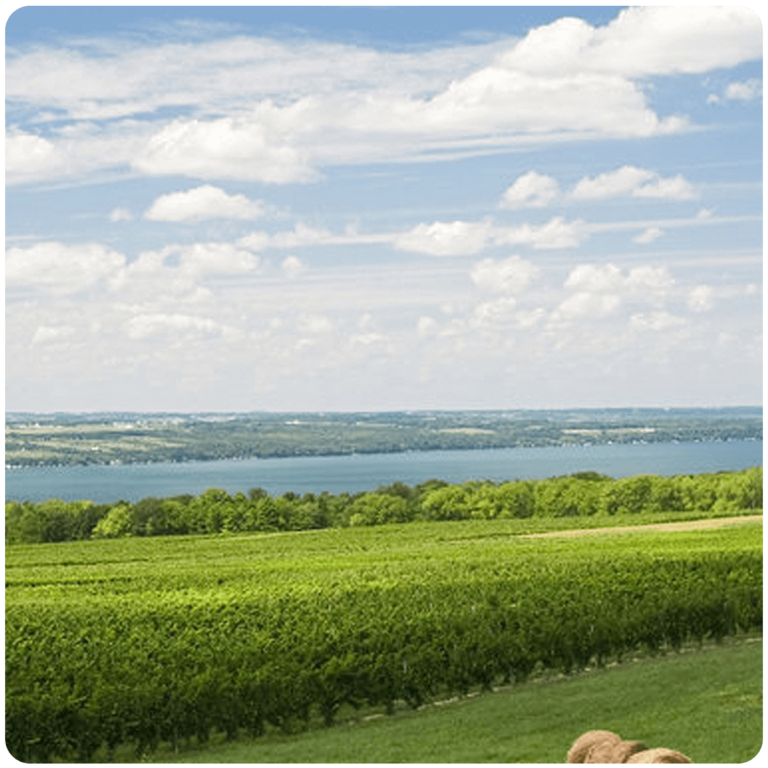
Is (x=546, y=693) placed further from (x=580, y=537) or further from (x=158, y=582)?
(x=580, y=537)

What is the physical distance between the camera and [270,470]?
22109 mm

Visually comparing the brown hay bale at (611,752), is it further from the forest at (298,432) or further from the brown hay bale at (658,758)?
the forest at (298,432)

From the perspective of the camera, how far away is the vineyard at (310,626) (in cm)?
1252

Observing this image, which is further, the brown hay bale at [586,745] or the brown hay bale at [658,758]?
the brown hay bale at [586,745]

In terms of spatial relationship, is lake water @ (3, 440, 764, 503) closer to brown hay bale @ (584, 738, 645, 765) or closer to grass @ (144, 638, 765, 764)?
grass @ (144, 638, 765, 764)

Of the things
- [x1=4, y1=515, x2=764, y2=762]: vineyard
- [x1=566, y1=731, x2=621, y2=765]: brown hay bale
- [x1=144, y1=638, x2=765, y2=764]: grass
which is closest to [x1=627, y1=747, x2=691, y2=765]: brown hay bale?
[x1=566, y1=731, x2=621, y2=765]: brown hay bale

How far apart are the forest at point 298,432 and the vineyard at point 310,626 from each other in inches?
73.7

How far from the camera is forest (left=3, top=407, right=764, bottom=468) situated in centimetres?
1878

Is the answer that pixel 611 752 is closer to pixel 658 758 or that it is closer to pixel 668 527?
pixel 658 758

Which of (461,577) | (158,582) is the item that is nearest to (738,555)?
(461,577)

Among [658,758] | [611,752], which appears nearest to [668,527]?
[611,752]

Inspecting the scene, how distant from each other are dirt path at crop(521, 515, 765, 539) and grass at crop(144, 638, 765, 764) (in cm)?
780

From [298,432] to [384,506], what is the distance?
7468 mm

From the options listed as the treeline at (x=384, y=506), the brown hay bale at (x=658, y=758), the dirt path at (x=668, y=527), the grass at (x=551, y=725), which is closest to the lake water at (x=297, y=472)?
the treeline at (x=384, y=506)
